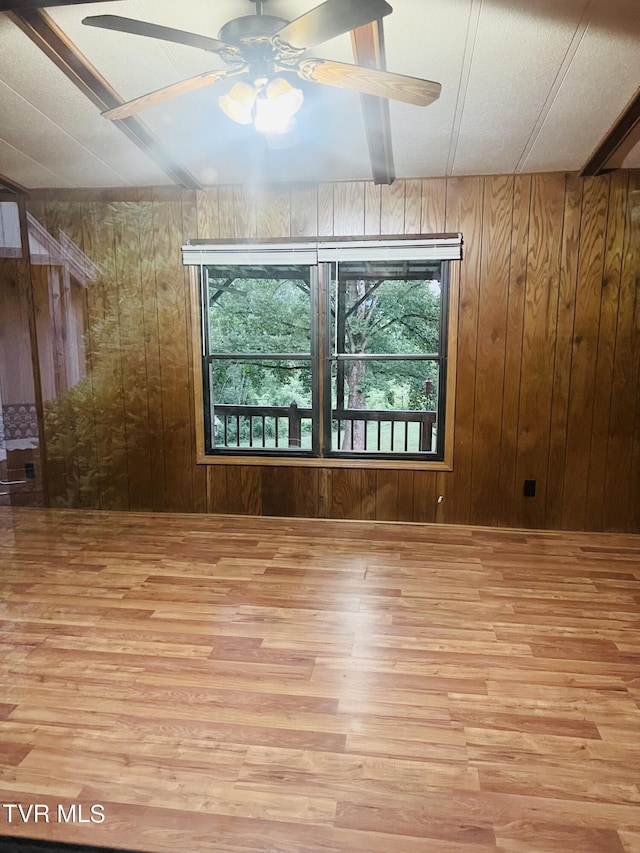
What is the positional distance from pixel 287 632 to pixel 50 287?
2.04 meters

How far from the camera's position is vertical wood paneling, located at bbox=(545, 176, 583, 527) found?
2.88m

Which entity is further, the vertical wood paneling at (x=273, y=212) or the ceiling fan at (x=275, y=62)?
the vertical wood paneling at (x=273, y=212)

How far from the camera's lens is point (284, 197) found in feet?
10.2

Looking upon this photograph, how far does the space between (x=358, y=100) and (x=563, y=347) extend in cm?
174

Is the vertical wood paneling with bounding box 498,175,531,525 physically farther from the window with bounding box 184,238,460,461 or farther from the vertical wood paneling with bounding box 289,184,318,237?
the vertical wood paneling with bounding box 289,184,318,237

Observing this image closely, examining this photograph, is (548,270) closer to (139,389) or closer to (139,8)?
(139,8)

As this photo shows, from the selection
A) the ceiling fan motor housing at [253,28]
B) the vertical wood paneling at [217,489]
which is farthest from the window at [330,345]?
the ceiling fan motor housing at [253,28]

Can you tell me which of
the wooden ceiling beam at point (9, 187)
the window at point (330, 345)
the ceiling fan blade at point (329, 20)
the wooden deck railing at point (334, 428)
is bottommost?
the wooden deck railing at point (334, 428)

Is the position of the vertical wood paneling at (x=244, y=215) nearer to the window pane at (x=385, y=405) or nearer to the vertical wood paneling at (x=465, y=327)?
the window pane at (x=385, y=405)

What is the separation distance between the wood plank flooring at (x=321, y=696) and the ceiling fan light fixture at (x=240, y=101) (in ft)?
6.06

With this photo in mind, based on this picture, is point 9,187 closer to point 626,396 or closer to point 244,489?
point 244,489

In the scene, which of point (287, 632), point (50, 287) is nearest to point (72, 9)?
point (50, 287)

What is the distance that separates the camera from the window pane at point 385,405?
3123 mm

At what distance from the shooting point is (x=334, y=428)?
3.24 m
